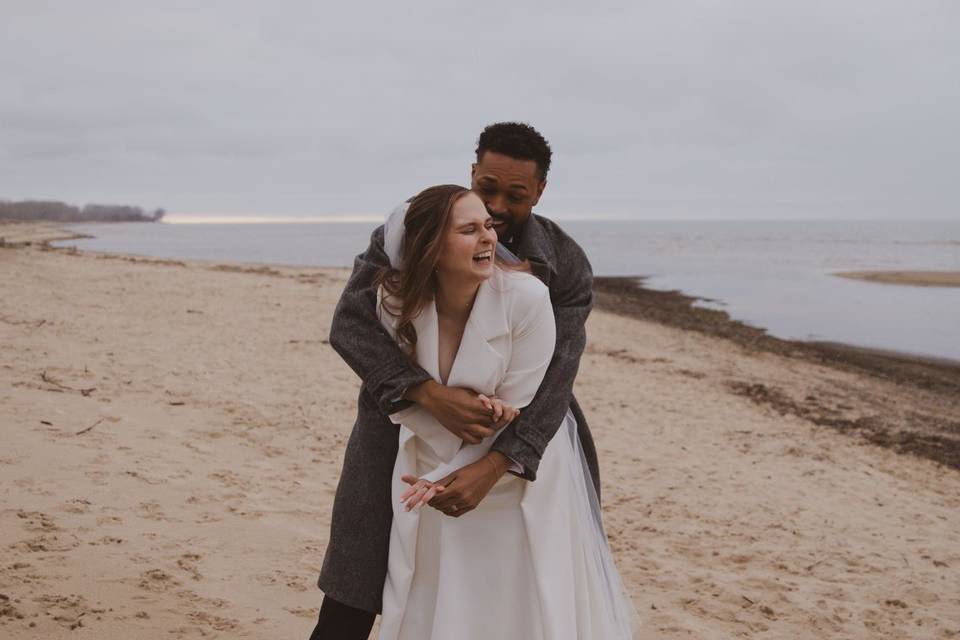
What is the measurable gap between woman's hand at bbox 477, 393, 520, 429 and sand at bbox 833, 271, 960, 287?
3619 cm

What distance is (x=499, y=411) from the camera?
220 centimetres

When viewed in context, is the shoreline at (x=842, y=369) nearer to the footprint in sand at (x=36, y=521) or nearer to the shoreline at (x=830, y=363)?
the shoreline at (x=830, y=363)

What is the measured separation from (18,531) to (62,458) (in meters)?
1.28

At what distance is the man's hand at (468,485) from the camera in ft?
7.11

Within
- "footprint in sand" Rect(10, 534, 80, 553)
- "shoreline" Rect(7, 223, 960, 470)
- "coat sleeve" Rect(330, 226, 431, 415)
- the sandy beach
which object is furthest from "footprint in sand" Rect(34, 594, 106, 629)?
"shoreline" Rect(7, 223, 960, 470)

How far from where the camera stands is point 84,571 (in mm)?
4074

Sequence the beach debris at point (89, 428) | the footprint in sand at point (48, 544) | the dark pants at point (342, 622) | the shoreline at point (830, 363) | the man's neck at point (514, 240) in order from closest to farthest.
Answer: the dark pants at point (342, 622) → the man's neck at point (514, 240) → the footprint in sand at point (48, 544) → the beach debris at point (89, 428) → the shoreline at point (830, 363)

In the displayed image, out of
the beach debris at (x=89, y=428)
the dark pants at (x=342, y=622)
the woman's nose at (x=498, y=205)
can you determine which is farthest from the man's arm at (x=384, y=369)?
the beach debris at (x=89, y=428)

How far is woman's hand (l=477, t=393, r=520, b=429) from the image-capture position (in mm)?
2189

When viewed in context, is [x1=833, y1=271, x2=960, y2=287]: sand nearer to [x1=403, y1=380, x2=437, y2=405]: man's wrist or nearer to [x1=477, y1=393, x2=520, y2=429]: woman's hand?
[x1=477, y1=393, x2=520, y2=429]: woman's hand

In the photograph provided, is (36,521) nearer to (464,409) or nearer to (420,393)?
(420,393)

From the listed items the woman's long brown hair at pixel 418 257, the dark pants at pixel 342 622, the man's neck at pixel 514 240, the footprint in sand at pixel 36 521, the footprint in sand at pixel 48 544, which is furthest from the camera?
the footprint in sand at pixel 36 521

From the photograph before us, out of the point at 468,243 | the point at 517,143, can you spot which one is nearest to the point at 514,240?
the point at 517,143

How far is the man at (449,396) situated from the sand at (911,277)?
3580 centimetres
